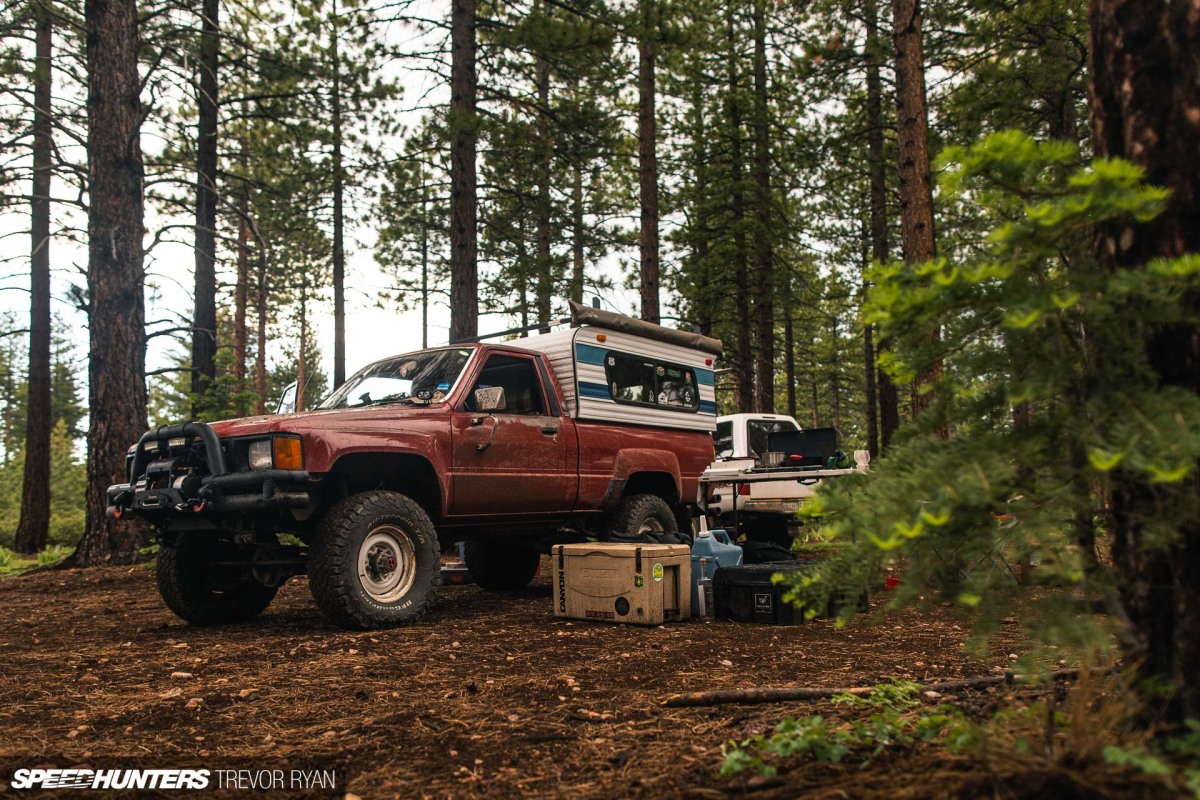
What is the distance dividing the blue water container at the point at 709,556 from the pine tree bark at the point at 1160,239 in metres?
4.86

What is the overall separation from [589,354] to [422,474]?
2.29m

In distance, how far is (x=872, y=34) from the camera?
15.4 meters

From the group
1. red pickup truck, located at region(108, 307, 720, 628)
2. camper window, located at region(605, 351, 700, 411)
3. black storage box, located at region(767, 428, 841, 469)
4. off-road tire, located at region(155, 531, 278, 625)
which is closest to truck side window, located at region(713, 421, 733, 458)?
black storage box, located at region(767, 428, 841, 469)

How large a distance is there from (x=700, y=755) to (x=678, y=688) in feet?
4.37

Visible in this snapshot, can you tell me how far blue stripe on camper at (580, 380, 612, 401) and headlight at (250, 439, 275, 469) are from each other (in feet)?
10.5

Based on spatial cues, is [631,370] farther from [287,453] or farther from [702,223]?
[702,223]

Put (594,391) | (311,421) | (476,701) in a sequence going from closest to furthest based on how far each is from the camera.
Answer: (476,701) → (311,421) → (594,391)

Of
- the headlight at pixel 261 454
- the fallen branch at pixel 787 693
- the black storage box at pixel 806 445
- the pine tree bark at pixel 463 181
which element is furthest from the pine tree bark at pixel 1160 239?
the pine tree bark at pixel 463 181

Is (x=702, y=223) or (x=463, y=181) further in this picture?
(x=702, y=223)

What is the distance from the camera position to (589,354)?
8609 mm

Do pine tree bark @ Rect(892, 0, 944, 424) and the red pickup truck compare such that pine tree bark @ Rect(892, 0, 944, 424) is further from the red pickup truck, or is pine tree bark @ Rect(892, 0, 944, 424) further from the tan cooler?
the tan cooler

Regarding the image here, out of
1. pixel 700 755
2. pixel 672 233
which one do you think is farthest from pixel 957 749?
pixel 672 233

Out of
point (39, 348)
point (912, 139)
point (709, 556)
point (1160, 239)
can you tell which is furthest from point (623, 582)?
point (39, 348)

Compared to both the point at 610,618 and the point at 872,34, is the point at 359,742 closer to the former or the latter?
the point at 610,618
